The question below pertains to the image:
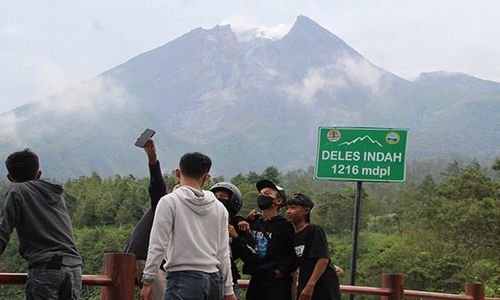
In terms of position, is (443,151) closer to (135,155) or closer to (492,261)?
(135,155)

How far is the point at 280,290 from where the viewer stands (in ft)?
14.0

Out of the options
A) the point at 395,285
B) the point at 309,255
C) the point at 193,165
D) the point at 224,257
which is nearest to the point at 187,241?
the point at 224,257

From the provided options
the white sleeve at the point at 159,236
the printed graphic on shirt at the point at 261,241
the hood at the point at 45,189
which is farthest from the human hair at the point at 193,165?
the printed graphic on shirt at the point at 261,241

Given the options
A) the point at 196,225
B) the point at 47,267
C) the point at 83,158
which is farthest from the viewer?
the point at 83,158

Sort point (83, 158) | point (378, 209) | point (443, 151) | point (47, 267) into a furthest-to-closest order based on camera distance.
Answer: point (83, 158) → point (443, 151) → point (378, 209) → point (47, 267)

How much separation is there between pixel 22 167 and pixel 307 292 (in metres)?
1.80

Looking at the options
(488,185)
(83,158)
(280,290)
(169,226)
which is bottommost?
(280,290)

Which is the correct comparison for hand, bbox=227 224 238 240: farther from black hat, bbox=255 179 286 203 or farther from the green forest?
the green forest

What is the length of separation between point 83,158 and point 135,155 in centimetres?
1445

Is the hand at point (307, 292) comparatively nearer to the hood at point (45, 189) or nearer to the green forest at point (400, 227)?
the hood at point (45, 189)

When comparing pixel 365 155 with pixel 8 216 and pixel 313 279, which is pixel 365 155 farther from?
pixel 8 216

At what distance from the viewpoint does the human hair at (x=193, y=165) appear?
11.7 feet

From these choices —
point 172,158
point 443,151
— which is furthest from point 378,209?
point 172,158

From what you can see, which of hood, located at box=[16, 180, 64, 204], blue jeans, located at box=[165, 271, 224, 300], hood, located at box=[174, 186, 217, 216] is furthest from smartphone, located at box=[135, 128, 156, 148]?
blue jeans, located at box=[165, 271, 224, 300]
